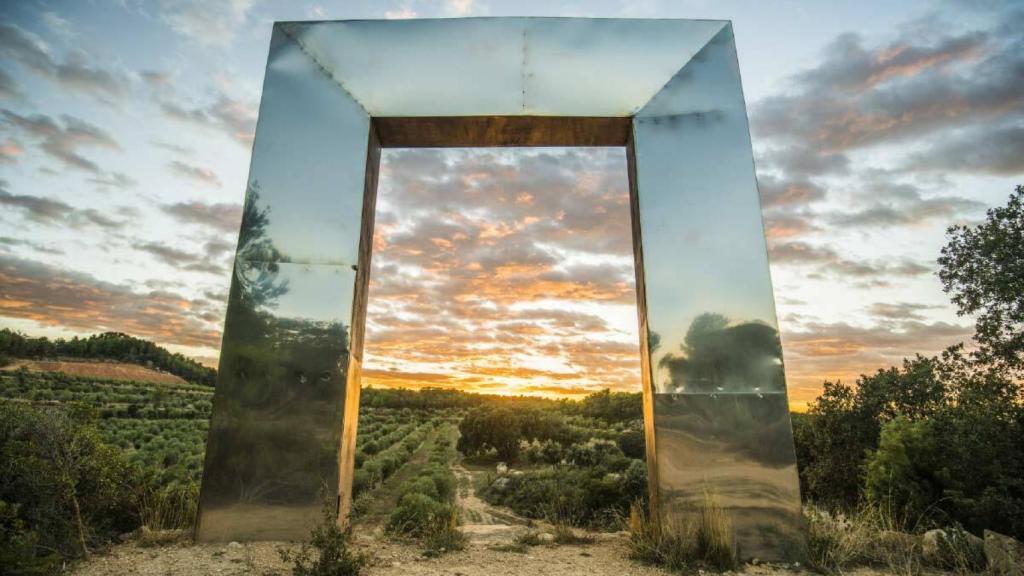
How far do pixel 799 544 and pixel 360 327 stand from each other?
4.54 m

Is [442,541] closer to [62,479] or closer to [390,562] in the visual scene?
[390,562]

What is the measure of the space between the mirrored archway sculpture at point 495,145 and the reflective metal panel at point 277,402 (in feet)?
0.05

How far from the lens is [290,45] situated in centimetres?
536

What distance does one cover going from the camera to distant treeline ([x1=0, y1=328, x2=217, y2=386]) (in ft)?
220

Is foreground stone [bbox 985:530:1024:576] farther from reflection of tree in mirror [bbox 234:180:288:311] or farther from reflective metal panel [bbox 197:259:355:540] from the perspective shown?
reflection of tree in mirror [bbox 234:180:288:311]

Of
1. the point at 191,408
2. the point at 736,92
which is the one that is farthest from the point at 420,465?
the point at 191,408

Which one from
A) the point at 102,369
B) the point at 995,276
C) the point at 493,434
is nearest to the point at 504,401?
the point at 493,434

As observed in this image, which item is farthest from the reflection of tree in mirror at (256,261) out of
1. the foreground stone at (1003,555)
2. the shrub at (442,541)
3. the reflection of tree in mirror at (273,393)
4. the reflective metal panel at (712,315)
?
the foreground stone at (1003,555)

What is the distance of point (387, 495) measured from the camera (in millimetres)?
16750

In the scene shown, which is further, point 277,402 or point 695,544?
point 277,402

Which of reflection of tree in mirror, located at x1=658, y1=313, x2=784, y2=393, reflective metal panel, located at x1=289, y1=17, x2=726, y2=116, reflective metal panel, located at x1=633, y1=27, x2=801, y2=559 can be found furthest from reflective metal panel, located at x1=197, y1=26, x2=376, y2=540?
reflection of tree in mirror, located at x1=658, y1=313, x2=784, y2=393

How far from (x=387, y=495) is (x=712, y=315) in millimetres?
15417

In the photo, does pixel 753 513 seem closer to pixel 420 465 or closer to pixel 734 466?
pixel 734 466

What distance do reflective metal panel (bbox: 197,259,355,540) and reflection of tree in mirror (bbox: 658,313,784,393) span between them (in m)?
3.15
